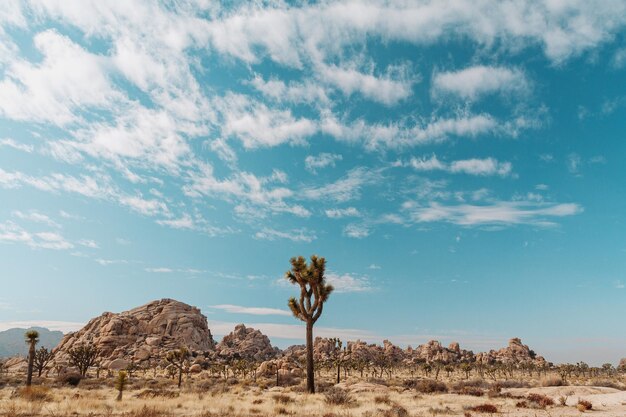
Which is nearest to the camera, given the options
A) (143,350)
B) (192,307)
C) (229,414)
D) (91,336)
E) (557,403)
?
(229,414)

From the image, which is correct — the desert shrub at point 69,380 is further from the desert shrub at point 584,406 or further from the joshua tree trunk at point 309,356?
the desert shrub at point 584,406

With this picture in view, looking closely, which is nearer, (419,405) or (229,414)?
(229,414)

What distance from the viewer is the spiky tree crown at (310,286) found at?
27.8 meters

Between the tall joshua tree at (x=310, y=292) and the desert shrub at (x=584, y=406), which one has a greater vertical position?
the tall joshua tree at (x=310, y=292)

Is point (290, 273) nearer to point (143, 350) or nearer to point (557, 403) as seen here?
point (557, 403)

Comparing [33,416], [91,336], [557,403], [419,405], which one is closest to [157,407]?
[33,416]

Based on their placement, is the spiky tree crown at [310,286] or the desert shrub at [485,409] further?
the spiky tree crown at [310,286]

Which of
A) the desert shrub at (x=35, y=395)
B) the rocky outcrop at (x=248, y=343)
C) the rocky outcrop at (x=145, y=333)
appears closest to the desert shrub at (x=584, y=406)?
the desert shrub at (x=35, y=395)

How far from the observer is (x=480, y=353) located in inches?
6353

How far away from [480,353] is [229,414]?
170104 mm

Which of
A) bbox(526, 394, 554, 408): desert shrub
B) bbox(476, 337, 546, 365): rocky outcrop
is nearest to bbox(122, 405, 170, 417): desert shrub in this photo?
bbox(526, 394, 554, 408): desert shrub

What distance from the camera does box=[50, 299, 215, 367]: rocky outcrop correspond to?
10712 cm

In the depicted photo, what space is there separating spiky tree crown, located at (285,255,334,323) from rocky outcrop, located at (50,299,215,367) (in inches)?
3374

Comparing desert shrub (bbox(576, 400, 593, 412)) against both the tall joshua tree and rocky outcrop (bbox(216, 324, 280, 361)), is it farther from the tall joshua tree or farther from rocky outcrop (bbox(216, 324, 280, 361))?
rocky outcrop (bbox(216, 324, 280, 361))
